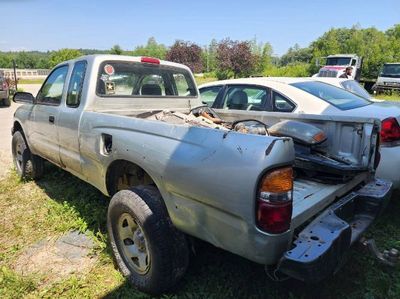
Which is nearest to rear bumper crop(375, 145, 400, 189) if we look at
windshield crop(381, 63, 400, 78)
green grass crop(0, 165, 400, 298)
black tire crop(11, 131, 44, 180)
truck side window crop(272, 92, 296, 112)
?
green grass crop(0, 165, 400, 298)

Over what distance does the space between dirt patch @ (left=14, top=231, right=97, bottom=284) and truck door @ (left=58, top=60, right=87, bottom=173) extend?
2.42 feet

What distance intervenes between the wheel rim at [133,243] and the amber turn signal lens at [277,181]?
3.63ft

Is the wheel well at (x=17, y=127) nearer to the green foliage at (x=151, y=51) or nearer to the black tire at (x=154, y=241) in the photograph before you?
the black tire at (x=154, y=241)

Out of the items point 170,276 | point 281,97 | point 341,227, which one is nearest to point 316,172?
point 341,227

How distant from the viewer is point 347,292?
9.26 feet

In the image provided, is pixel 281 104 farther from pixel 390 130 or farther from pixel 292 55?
pixel 292 55

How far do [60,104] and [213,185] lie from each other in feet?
8.90

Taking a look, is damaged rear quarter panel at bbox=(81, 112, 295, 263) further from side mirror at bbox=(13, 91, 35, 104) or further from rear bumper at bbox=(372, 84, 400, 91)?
rear bumper at bbox=(372, 84, 400, 91)

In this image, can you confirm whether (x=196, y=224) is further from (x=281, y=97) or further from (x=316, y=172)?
Answer: (x=281, y=97)

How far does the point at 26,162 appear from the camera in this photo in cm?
528

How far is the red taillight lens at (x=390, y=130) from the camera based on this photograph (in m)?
4.11

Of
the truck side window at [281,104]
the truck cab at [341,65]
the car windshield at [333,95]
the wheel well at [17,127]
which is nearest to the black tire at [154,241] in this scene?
→ the wheel well at [17,127]

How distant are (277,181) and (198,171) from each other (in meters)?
0.48

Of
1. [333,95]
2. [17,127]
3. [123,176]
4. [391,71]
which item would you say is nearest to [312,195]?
[123,176]
